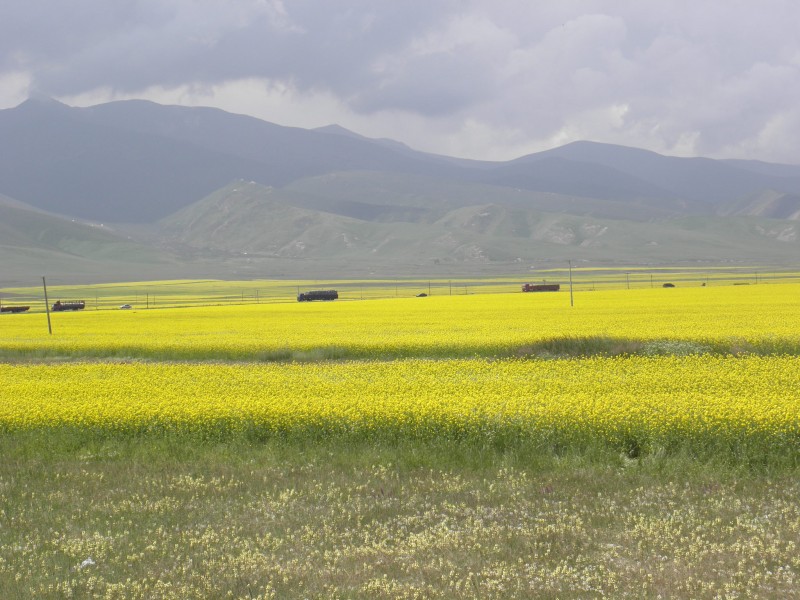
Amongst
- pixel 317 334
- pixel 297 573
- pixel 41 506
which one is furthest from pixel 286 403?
pixel 317 334

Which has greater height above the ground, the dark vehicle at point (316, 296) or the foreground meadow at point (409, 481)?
the foreground meadow at point (409, 481)

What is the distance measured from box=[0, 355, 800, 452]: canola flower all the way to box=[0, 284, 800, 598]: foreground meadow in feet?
0.16

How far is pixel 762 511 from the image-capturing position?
32.6 ft

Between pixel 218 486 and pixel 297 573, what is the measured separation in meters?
3.55

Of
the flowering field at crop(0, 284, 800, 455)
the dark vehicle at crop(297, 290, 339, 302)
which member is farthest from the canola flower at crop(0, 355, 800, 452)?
the dark vehicle at crop(297, 290, 339, 302)

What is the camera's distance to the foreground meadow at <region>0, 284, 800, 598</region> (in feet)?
27.6

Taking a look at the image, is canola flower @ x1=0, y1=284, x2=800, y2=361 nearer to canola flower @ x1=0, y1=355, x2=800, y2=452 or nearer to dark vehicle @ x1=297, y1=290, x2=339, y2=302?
canola flower @ x1=0, y1=355, x2=800, y2=452

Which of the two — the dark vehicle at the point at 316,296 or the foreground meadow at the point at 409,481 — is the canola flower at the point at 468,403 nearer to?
the foreground meadow at the point at 409,481

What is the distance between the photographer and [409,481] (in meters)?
11.7

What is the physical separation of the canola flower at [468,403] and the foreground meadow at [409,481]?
0.16 feet

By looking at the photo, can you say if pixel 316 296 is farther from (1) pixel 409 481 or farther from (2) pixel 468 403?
(1) pixel 409 481

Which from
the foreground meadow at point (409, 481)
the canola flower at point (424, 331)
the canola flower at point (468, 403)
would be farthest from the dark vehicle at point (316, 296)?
the canola flower at point (468, 403)

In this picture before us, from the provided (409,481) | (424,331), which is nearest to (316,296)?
(424,331)

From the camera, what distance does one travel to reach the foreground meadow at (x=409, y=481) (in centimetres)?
841
